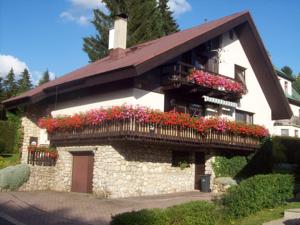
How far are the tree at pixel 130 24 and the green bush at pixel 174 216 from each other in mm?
29604

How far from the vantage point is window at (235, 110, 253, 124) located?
24.4 m

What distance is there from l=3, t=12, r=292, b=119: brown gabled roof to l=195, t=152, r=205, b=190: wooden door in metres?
5.91

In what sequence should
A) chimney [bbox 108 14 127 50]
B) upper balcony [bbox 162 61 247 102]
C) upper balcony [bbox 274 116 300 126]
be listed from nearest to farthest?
1. upper balcony [bbox 162 61 247 102]
2. chimney [bbox 108 14 127 50]
3. upper balcony [bbox 274 116 300 126]

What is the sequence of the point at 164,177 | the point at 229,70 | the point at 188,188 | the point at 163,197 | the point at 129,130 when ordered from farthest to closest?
the point at 229,70 < the point at 188,188 < the point at 164,177 < the point at 163,197 < the point at 129,130

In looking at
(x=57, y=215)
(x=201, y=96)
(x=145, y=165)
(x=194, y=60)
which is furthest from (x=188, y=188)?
(x=57, y=215)

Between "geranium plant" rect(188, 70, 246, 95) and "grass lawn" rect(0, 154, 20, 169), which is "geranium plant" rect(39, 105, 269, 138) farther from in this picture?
"grass lawn" rect(0, 154, 20, 169)

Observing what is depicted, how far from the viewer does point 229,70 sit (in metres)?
23.9

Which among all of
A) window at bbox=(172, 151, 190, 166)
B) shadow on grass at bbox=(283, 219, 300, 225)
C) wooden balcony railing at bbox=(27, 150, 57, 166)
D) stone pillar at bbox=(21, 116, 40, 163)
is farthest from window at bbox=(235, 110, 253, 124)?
shadow on grass at bbox=(283, 219, 300, 225)

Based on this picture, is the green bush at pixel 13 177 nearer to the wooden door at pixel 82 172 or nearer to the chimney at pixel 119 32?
the wooden door at pixel 82 172

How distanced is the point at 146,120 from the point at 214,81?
495 cm

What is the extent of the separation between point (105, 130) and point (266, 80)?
42.1 ft

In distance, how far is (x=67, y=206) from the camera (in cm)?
1502

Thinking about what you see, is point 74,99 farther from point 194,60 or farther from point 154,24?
point 154,24

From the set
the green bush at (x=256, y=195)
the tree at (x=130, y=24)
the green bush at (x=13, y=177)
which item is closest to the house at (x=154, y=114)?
the green bush at (x=13, y=177)
